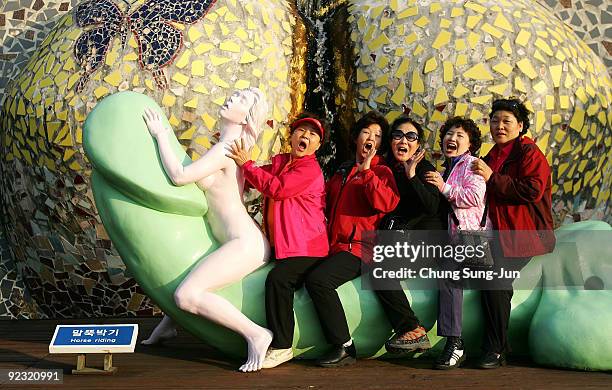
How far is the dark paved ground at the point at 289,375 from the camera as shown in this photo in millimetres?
3369

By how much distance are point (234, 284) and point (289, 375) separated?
506mm

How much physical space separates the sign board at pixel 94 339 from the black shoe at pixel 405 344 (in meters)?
1.18

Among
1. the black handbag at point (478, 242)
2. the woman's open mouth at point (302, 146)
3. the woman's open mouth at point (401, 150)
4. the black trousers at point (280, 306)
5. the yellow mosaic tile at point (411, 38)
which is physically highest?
the yellow mosaic tile at point (411, 38)

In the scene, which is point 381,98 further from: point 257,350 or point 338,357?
point 257,350

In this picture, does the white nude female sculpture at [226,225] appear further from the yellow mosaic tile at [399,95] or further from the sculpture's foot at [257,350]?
the yellow mosaic tile at [399,95]

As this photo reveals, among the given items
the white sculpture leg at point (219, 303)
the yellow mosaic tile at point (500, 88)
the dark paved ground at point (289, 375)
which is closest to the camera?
the dark paved ground at point (289, 375)

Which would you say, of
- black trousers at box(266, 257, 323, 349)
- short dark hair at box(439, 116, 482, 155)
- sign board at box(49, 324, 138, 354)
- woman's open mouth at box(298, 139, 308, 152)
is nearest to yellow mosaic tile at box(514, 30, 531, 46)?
short dark hair at box(439, 116, 482, 155)

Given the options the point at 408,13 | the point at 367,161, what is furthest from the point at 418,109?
the point at 367,161

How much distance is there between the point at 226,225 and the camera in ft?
12.4

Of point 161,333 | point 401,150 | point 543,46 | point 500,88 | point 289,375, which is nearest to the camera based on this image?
point 289,375

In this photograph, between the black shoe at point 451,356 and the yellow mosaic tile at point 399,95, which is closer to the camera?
the black shoe at point 451,356

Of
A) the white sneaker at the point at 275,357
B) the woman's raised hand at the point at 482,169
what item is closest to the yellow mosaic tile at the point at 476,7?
the woman's raised hand at the point at 482,169

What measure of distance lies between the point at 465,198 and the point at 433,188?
0.53 ft

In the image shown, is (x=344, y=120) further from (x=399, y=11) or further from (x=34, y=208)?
(x=34, y=208)
